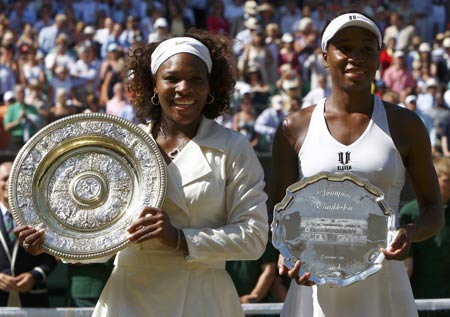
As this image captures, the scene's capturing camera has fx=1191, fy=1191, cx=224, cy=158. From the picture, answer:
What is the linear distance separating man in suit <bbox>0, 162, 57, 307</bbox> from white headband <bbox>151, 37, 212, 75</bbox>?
294 cm

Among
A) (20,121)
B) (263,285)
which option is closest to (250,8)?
(20,121)

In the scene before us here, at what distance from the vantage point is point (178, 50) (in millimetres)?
4617

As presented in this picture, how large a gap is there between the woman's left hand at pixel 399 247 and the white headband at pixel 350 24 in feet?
2.64

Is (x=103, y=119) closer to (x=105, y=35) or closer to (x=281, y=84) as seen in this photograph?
(x=281, y=84)

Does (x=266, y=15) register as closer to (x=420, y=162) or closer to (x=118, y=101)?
(x=118, y=101)

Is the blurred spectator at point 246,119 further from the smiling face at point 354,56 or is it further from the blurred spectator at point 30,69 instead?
the smiling face at point 354,56

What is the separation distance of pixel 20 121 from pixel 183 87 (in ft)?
30.9

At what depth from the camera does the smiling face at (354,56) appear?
464cm

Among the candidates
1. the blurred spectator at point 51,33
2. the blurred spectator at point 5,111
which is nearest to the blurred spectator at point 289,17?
the blurred spectator at point 51,33

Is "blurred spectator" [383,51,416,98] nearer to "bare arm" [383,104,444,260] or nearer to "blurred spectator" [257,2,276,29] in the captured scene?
"blurred spectator" [257,2,276,29]

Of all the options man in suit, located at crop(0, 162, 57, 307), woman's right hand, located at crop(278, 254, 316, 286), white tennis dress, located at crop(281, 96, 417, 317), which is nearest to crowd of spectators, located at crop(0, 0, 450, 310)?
man in suit, located at crop(0, 162, 57, 307)

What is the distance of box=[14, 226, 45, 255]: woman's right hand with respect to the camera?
A: 4.40m

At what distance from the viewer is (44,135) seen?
15.1ft

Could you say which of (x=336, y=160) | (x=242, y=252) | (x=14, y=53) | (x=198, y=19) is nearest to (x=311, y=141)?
(x=336, y=160)
